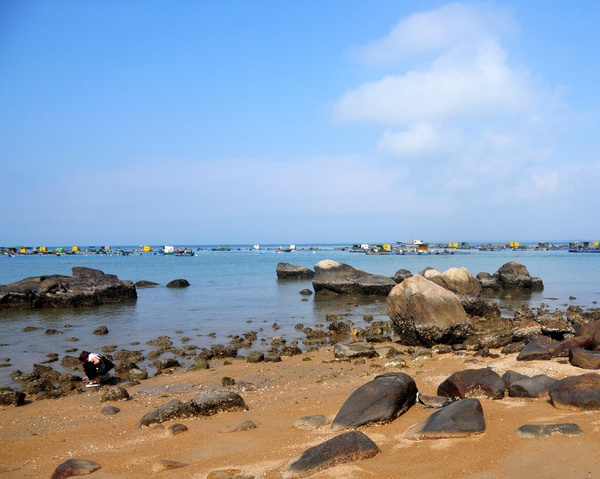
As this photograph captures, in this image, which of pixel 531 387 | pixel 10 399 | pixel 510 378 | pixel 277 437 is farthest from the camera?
pixel 10 399

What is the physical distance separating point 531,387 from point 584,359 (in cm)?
283

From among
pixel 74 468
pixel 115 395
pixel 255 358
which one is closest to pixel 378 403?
pixel 74 468

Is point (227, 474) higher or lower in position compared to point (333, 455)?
lower

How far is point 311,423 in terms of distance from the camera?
23.9 feet

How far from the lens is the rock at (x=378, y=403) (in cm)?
689

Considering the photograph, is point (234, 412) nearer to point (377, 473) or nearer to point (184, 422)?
point (184, 422)

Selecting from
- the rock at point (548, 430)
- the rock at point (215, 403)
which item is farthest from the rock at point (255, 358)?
the rock at point (548, 430)

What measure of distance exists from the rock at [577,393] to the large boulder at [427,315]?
24.9 ft

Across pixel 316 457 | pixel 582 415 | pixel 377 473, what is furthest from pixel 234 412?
pixel 582 415

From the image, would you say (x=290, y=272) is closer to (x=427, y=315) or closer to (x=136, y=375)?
(x=427, y=315)

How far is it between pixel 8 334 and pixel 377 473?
1828cm

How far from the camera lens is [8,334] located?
18688 mm

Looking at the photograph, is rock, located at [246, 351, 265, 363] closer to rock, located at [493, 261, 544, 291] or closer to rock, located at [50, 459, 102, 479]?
rock, located at [50, 459, 102, 479]

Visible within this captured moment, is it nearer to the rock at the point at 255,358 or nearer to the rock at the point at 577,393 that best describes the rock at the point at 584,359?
the rock at the point at 577,393
